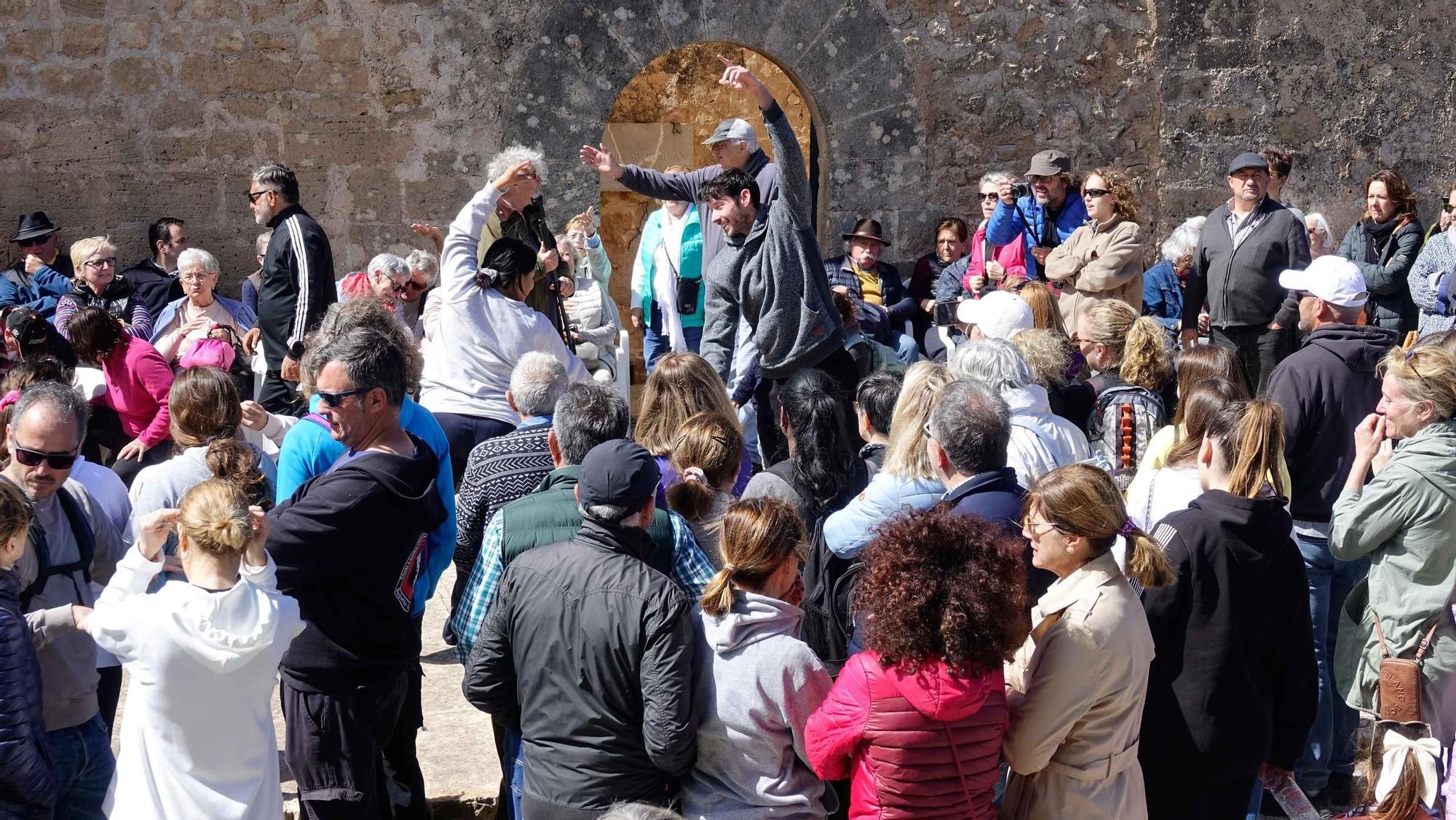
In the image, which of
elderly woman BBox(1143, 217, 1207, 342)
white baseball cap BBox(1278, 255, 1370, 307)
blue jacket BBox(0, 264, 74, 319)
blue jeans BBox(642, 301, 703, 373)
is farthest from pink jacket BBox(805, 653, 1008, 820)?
blue jacket BBox(0, 264, 74, 319)

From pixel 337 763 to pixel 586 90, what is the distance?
549cm

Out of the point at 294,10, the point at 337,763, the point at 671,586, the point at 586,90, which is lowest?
the point at 337,763

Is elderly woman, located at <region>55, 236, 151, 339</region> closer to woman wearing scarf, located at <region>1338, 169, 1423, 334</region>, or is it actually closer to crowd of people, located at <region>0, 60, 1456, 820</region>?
crowd of people, located at <region>0, 60, 1456, 820</region>

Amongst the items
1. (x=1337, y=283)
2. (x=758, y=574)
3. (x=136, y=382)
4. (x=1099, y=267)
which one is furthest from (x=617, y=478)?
(x=1099, y=267)

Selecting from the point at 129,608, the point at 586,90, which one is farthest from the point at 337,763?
the point at 586,90

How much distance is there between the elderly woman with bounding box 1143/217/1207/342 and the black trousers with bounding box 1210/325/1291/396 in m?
0.31

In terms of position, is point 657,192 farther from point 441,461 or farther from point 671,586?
point 671,586

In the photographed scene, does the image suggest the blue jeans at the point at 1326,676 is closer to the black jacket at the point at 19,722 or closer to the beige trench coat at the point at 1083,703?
the beige trench coat at the point at 1083,703

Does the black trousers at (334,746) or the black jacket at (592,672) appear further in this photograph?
the black trousers at (334,746)

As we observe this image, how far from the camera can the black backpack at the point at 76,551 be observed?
321cm

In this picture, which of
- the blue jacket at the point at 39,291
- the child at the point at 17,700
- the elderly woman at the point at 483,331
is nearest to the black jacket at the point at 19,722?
the child at the point at 17,700

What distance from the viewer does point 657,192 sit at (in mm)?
5723

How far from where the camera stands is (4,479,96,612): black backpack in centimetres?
321

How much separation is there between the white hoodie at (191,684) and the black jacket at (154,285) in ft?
15.1
